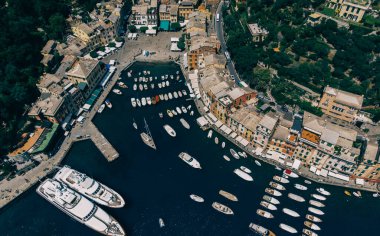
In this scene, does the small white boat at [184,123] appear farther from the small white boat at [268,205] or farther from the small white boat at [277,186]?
the small white boat at [268,205]

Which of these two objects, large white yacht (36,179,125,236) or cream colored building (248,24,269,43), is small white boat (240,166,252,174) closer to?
large white yacht (36,179,125,236)

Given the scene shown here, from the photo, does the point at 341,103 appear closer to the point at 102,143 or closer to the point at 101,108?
the point at 102,143

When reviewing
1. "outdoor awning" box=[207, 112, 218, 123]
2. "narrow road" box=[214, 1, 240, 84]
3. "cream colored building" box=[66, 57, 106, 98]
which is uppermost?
"narrow road" box=[214, 1, 240, 84]

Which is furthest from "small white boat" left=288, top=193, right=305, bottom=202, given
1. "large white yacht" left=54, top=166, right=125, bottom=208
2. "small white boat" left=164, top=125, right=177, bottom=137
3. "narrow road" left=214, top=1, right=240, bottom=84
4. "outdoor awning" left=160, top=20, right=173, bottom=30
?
"outdoor awning" left=160, top=20, right=173, bottom=30

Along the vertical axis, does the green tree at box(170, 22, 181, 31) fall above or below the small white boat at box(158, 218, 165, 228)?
above

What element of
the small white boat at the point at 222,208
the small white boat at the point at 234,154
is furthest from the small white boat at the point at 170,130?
the small white boat at the point at 222,208
